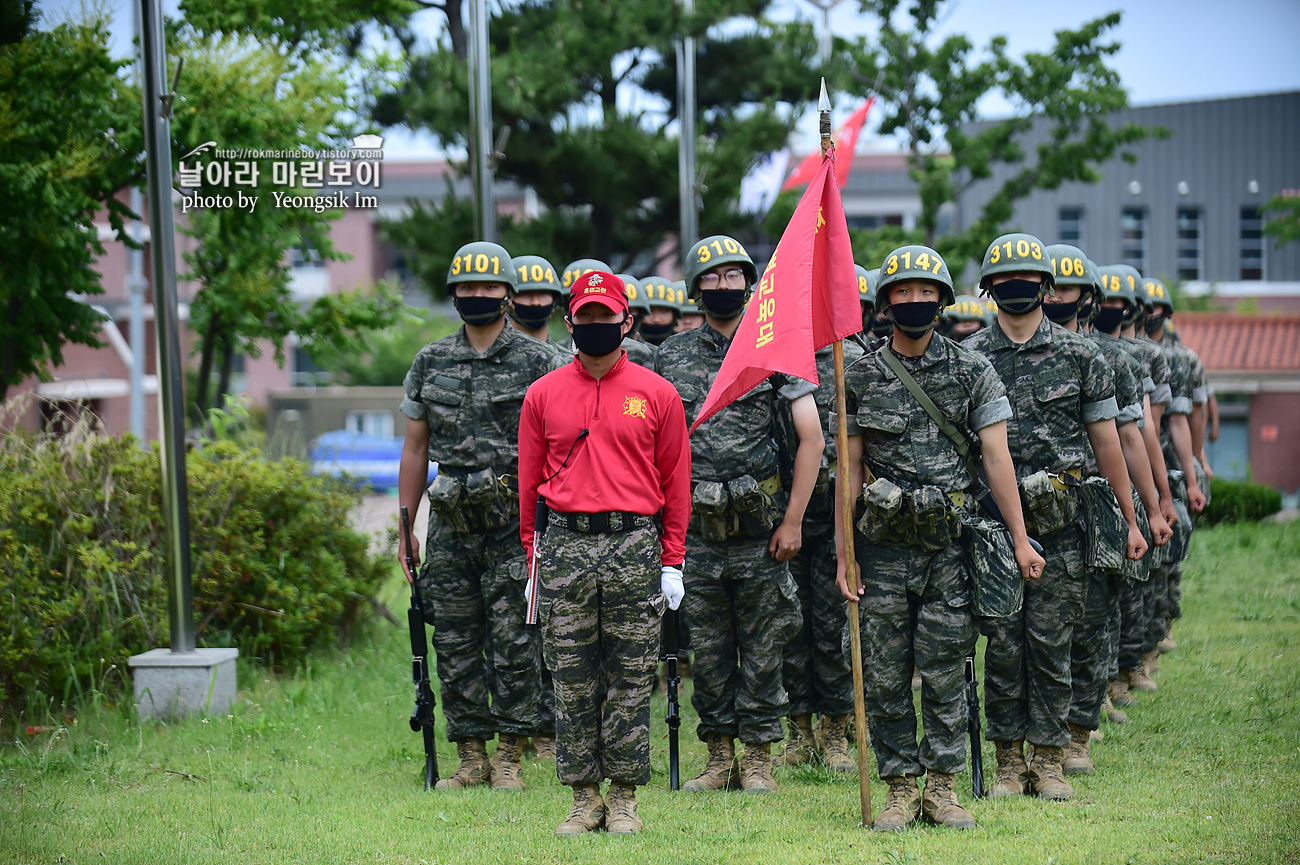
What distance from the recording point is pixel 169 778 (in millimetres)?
6590

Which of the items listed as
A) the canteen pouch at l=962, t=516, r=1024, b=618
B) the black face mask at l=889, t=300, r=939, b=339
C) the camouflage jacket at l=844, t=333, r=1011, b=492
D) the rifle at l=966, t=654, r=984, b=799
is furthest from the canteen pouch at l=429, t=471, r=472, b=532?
the rifle at l=966, t=654, r=984, b=799

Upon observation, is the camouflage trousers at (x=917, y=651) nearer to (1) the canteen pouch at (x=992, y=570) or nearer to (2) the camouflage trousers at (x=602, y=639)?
(1) the canteen pouch at (x=992, y=570)

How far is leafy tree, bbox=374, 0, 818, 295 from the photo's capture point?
1599 cm

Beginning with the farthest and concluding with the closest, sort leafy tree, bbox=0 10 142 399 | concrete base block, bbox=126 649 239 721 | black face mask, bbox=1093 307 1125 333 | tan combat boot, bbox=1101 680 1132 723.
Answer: leafy tree, bbox=0 10 142 399 < black face mask, bbox=1093 307 1125 333 < concrete base block, bbox=126 649 239 721 < tan combat boot, bbox=1101 680 1132 723

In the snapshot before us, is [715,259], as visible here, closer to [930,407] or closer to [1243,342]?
[930,407]

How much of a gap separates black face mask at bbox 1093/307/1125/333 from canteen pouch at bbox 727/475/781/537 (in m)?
3.47

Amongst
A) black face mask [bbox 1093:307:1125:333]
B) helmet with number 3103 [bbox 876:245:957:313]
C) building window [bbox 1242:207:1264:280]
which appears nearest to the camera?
helmet with number 3103 [bbox 876:245:957:313]

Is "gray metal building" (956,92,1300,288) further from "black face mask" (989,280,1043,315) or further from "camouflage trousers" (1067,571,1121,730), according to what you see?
"camouflage trousers" (1067,571,1121,730)

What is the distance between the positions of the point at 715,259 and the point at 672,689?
2.23 metres

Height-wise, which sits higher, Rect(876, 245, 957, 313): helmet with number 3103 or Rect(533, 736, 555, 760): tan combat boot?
Rect(876, 245, 957, 313): helmet with number 3103

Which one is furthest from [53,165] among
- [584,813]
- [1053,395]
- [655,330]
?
[1053,395]

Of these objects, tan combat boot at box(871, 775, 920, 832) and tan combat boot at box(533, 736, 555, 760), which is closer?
tan combat boot at box(871, 775, 920, 832)

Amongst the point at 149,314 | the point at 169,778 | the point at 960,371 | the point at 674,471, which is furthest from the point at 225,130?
the point at 149,314

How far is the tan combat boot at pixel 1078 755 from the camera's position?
6.33m
